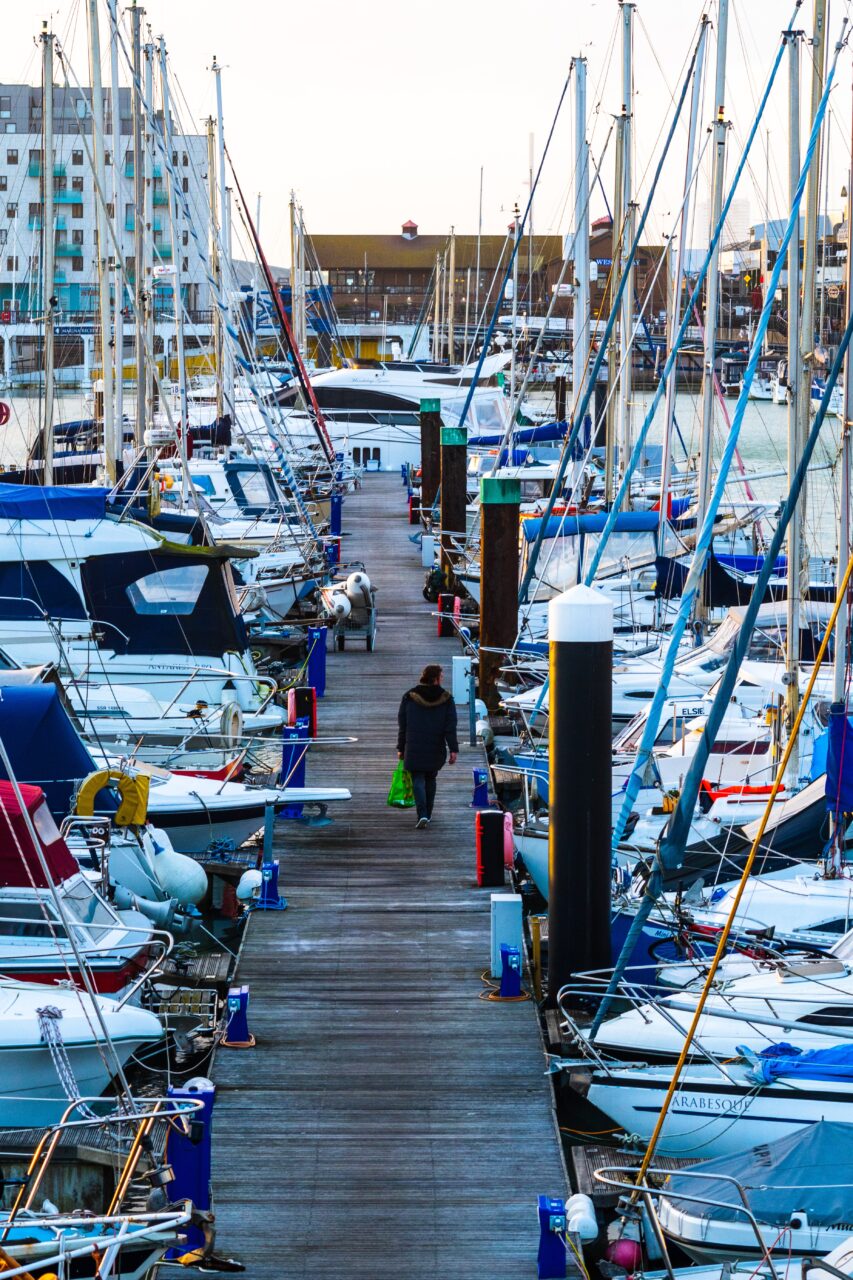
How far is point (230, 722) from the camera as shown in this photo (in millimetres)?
17516

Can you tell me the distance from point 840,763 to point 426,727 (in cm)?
356

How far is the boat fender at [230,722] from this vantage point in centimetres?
1738

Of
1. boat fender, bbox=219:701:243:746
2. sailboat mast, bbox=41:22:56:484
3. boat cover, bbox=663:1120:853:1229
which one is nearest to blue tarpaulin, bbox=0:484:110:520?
sailboat mast, bbox=41:22:56:484

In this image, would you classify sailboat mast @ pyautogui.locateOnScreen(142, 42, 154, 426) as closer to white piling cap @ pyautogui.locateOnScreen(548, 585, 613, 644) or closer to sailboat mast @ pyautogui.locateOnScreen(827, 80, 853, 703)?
sailboat mast @ pyautogui.locateOnScreen(827, 80, 853, 703)

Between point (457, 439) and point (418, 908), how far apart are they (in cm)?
1623

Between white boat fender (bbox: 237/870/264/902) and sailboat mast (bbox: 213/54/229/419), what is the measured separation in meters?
24.7

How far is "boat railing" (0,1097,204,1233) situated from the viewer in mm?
8047

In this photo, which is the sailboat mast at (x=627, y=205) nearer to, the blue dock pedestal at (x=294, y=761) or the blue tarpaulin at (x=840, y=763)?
the blue dock pedestal at (x=294, y=761)

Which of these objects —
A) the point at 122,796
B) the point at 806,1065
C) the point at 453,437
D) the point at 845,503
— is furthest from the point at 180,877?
the point at 453,437

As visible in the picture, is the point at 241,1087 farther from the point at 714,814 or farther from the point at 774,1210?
the point at 714,814

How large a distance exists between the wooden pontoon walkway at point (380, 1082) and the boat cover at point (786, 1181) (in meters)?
0.77

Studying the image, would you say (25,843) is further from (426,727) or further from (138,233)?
(138,233)

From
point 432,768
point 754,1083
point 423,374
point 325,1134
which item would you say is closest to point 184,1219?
point 325,1134

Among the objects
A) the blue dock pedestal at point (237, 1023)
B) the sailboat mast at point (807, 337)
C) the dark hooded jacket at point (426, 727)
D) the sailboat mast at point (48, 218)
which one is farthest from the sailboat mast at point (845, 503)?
the sailboat mast at point (48, 218)
